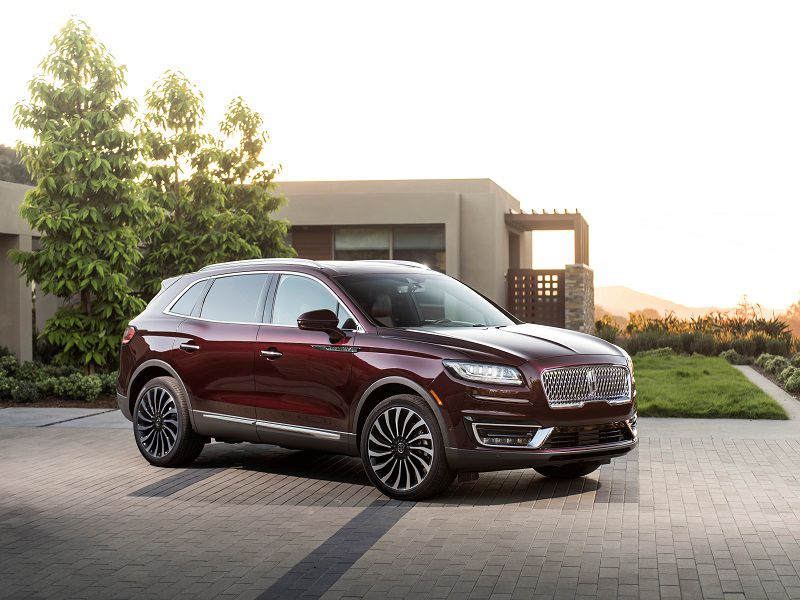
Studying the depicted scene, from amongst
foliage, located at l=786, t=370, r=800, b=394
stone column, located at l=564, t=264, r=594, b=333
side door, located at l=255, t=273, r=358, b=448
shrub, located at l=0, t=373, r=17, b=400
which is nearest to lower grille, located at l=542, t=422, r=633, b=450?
side door, located at l=255, t=273, r=358, b=448

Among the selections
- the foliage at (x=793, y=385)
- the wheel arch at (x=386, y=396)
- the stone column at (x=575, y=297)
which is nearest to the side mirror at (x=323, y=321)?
the wheel arch at (x=386, y=396)

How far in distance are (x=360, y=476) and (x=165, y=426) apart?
1988mm

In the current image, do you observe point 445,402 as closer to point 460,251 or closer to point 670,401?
point 670,401

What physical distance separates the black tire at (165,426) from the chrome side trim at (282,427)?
10.2 inches

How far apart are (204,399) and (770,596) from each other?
5.83 metres

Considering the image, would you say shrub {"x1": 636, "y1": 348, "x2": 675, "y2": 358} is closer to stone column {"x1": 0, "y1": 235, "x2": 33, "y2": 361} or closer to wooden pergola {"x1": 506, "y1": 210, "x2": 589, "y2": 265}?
wooden pergola {"x1": 506, "y1": 210, "x2": 589, "y2": 265}

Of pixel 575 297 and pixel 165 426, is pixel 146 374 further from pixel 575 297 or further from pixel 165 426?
pixel 575 297

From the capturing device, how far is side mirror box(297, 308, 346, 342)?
9391 mm

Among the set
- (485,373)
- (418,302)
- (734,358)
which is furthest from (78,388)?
(734,358)

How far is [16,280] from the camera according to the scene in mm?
21000

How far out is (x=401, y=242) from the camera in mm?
31031

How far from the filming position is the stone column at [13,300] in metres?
20.9

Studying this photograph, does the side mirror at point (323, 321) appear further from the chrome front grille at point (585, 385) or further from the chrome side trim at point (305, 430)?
the chrome front grille at point (585, 385)

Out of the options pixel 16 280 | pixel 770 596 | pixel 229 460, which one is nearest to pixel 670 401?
pixel 229 460
